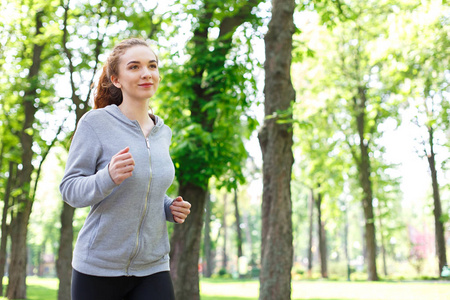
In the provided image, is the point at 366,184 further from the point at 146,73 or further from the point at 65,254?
the point at 146,73

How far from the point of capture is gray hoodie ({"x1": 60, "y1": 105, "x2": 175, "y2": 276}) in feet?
7.62

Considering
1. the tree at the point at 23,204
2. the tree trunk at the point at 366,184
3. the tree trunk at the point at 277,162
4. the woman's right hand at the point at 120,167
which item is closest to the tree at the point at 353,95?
the tree trunk at the point at 366,184

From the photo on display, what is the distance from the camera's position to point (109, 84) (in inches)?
107

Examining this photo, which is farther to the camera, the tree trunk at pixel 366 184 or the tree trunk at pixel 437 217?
the tree trunk at pixel 366 184

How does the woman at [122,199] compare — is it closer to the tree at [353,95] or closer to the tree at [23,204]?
the tree at [23,204]

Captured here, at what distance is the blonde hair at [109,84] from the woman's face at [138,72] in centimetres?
6

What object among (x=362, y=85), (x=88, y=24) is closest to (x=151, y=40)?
(x=88, y=24)

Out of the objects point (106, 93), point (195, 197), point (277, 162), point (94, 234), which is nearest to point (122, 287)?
point (94, 234)

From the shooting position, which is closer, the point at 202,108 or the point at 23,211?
the point at 202,108

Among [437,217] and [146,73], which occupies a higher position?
[437,217]

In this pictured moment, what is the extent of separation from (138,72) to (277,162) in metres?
5.24

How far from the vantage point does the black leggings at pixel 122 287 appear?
7.64ft

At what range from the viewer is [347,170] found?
27562 millimetres

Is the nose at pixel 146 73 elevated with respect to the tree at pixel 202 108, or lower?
lower
